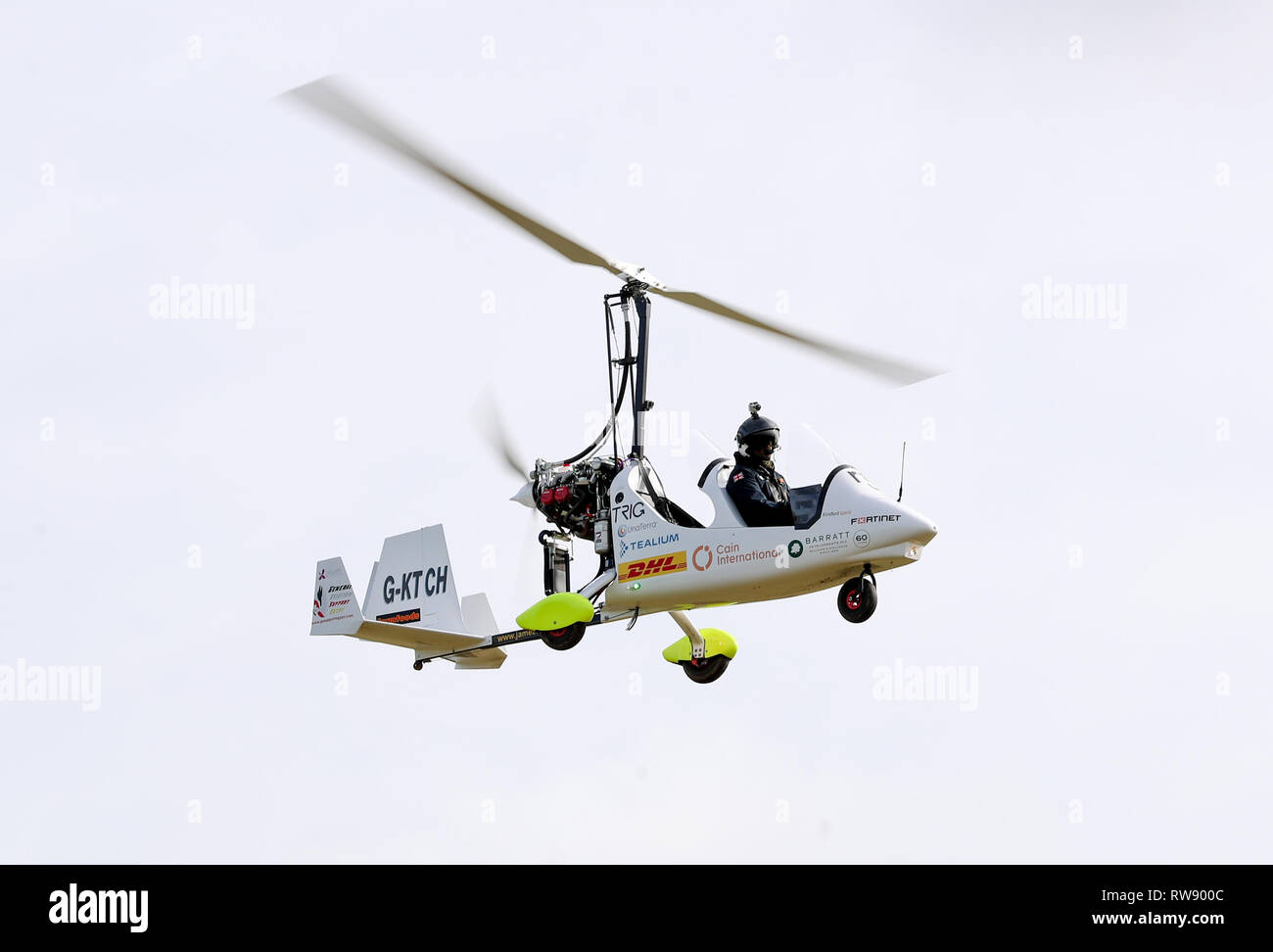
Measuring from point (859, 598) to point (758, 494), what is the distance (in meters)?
2.11

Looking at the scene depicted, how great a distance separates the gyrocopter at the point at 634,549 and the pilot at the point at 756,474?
16 centimetres

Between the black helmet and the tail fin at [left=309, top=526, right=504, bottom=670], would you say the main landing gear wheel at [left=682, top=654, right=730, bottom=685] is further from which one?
the black helmet

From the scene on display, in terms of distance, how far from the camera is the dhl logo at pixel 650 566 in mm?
23917

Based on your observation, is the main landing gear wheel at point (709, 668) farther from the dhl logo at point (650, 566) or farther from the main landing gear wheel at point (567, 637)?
the dhl logo at point (650, 566)

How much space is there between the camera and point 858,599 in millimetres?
22406

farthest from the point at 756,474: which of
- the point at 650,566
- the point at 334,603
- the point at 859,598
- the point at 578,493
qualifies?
the point at 334,603

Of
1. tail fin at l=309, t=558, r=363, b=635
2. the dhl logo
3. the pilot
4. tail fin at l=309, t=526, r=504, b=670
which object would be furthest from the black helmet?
tail fin at l=309, t=558, r=363, b=635

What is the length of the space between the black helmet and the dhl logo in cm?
172

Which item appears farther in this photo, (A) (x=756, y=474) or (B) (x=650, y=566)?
(B) (x=650, y=566)

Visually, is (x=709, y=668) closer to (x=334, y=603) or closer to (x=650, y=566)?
(x=650, y=566)

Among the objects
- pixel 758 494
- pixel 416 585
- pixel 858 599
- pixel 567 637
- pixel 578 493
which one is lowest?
pixel 567 637

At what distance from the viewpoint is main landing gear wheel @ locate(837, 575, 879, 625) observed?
22.4 meters

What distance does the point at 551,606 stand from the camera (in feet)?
A: 81.5

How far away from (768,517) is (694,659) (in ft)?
13.3
